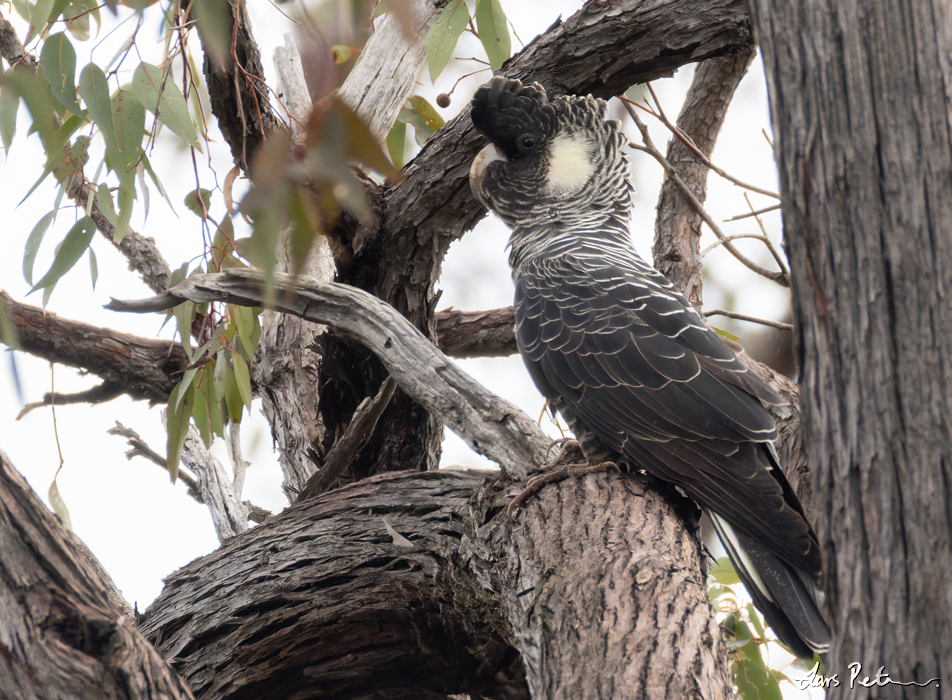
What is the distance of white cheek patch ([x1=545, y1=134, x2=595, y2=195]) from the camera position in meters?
1.96

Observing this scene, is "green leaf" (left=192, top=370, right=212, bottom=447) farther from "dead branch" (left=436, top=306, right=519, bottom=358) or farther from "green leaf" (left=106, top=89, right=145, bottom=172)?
"dead branch" (left=436, top=306, right=519, bottom=358)

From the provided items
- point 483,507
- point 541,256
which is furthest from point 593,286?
point 483,507

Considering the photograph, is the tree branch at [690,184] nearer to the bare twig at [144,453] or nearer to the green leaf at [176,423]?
the green leaf at [176,423]

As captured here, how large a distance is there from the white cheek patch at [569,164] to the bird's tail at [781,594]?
104 centimetres

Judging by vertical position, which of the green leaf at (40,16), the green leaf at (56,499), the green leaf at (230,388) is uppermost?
the green leaf at (40,16)

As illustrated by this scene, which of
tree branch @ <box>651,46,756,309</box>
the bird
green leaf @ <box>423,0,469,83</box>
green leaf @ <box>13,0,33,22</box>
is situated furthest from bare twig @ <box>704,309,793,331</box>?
green leaf @ <box>13,0,33,22</box>

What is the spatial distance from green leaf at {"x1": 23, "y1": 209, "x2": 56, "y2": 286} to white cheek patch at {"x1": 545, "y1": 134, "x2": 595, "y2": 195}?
1.25 meters

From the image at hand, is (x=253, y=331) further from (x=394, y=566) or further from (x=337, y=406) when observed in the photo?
(x=394, y=566)

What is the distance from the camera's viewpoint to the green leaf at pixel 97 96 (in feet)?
4.38

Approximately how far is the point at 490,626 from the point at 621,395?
1.81 ft

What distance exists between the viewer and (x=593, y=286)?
66.5 inches

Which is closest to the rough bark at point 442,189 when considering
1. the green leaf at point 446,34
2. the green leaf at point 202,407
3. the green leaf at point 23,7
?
the green leaf at point 446,34

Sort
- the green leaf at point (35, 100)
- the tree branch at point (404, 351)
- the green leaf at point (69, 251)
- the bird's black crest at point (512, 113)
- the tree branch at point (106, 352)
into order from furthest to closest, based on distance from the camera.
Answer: the tree branch at point (106, 352)
the bird's black crest at point (512, 113)
the green leaf at point (69, 251)
the tree branch at point (404, 351)
the green leaf at point (35, 100)

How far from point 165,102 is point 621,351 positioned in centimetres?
107
